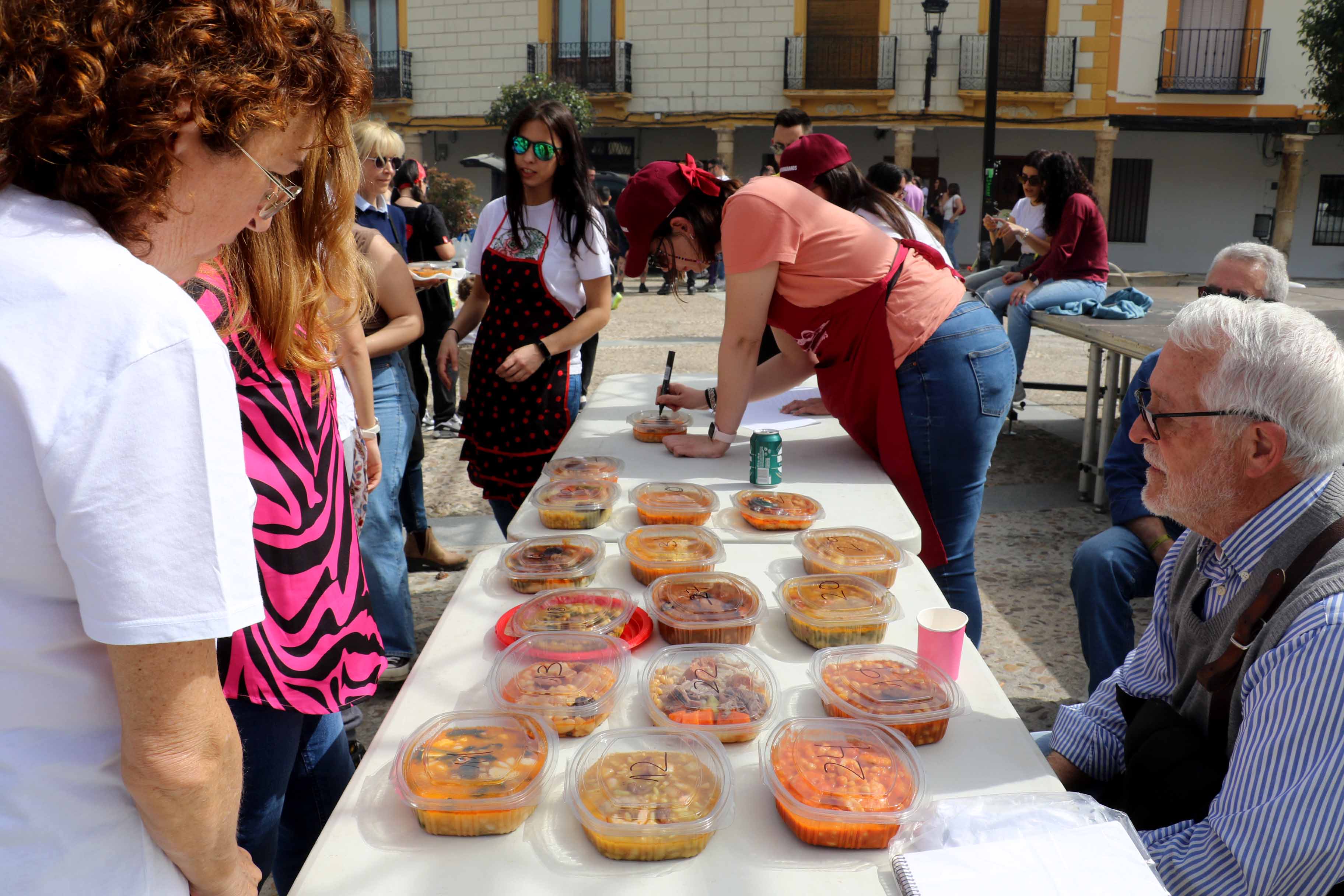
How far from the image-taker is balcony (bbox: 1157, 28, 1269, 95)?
2020 cm

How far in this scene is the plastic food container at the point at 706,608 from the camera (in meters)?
1.64

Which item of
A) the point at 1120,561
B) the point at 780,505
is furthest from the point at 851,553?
the point at 1120,561

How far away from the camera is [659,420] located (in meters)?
2.95

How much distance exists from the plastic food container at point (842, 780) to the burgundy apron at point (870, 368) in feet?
3.72

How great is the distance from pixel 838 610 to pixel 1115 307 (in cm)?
434

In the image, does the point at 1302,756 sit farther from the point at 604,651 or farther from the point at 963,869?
the point at 604,651

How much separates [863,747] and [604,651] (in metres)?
0.45

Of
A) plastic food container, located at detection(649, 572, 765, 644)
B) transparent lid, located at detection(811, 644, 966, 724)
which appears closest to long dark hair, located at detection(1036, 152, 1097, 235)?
plastic food container, located at detection(649, 572, 765, 644)

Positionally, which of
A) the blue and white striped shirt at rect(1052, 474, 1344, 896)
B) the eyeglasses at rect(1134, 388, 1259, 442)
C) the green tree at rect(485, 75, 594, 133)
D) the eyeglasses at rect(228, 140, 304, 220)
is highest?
the green tree at rect(485, 75, 594, 133)

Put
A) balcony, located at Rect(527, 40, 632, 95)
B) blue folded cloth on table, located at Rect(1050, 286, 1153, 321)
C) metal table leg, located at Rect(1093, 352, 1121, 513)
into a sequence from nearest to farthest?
1. metal table leg, located at Rect(1093, 352, 1121, 513)
2. blue folded cloth on table, located at Rect(1050, 286, 1153, 321)
3. balcony, located at Rect(527, 40, 632, 95)

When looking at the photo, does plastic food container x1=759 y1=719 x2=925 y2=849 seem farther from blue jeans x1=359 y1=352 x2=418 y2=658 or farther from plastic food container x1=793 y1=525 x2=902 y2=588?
blue jeans x1=359 y1=352 x2=418 y2=658

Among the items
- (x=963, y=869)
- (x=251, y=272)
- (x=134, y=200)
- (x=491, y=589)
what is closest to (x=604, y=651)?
(x=491, y=589)

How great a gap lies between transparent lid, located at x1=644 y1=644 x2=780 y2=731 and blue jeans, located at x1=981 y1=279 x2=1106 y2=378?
181 inches

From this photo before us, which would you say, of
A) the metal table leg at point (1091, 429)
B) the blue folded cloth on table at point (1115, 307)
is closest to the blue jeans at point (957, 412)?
the metal table leg at point (1091, 429)
